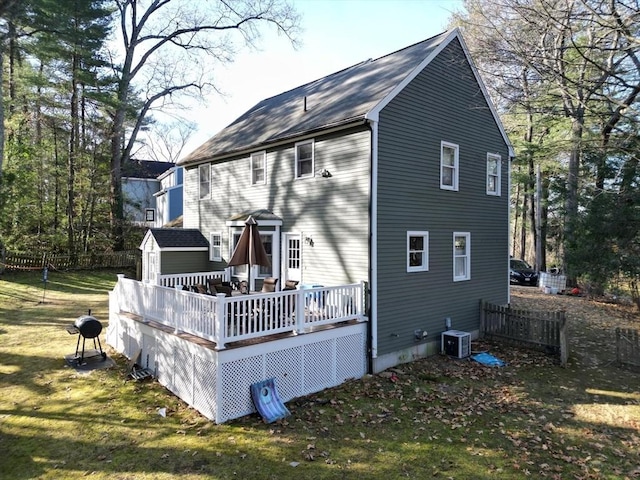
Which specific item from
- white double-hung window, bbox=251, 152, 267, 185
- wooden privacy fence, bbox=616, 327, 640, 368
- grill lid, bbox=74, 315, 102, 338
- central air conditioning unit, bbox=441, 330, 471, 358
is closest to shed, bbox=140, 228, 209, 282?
white double-hung window, bbox=251, 152, 267, 185

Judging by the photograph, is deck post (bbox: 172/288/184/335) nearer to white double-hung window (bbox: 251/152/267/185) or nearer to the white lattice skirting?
the white lattice skirting

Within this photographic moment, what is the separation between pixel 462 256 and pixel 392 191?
383 centimetres

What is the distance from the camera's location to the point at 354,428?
682 centimetres

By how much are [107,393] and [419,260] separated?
7.97m

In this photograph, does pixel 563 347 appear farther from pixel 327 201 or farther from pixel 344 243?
pixel 327 201

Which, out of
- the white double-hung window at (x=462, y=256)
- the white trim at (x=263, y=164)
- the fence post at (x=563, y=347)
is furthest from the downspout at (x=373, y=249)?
the fence post at (x=563, y=347)

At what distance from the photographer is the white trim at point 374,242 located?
951 centimetres

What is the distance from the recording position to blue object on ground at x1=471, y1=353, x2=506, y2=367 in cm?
1026

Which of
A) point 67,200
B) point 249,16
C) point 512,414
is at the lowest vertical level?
point 512,414

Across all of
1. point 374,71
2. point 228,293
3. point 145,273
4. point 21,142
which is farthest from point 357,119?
point 21,142

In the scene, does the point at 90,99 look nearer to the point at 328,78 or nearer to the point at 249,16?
the point at 249,16

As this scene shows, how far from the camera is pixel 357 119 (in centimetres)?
945

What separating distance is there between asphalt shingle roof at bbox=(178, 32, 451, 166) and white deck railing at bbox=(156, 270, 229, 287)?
14.0 ft

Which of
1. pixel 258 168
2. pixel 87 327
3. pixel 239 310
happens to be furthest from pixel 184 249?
pixel 239 310
